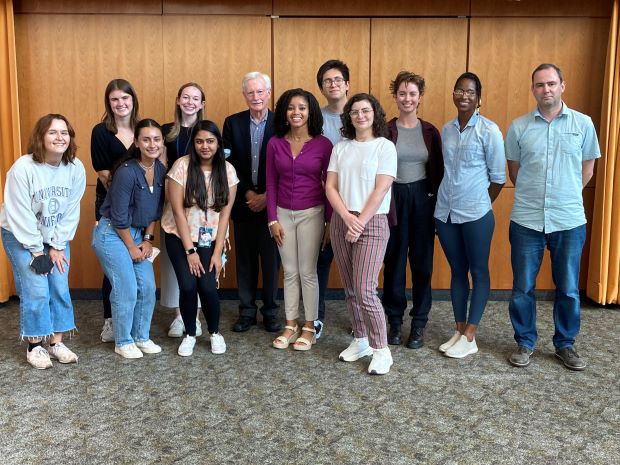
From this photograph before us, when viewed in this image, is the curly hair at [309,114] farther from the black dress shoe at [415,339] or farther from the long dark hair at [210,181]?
the black dress shoe at [415,339]

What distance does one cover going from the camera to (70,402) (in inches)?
120

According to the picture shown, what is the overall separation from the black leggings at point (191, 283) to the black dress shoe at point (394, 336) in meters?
1.11

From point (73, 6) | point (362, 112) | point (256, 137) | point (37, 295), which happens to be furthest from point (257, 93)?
point (73, 6)

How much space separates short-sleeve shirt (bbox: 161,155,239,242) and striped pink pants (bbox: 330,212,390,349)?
0.72 meters

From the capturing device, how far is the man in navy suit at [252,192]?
12.7ft

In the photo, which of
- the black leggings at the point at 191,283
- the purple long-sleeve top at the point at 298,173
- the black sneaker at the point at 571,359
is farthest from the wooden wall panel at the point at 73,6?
the black sneaker at the point at 571,359

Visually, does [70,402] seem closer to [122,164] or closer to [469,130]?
[122,164]

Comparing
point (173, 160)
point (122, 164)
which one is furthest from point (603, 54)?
point (122, 164)

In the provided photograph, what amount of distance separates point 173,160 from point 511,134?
2.03 m

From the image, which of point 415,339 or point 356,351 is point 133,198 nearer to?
point 356,351

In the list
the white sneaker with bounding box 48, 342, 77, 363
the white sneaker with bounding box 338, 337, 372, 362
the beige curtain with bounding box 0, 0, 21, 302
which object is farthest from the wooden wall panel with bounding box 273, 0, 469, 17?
the white sneaker with bounding box 48, 342, 77, 363

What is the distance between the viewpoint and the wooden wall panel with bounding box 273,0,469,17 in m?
4.72

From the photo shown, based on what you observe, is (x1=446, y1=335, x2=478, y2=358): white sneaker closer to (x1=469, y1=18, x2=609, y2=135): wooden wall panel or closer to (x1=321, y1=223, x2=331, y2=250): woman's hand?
(x1=321, y1=223, x2=331, y2=250): woman's hand

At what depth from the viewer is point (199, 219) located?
362 centimetres
